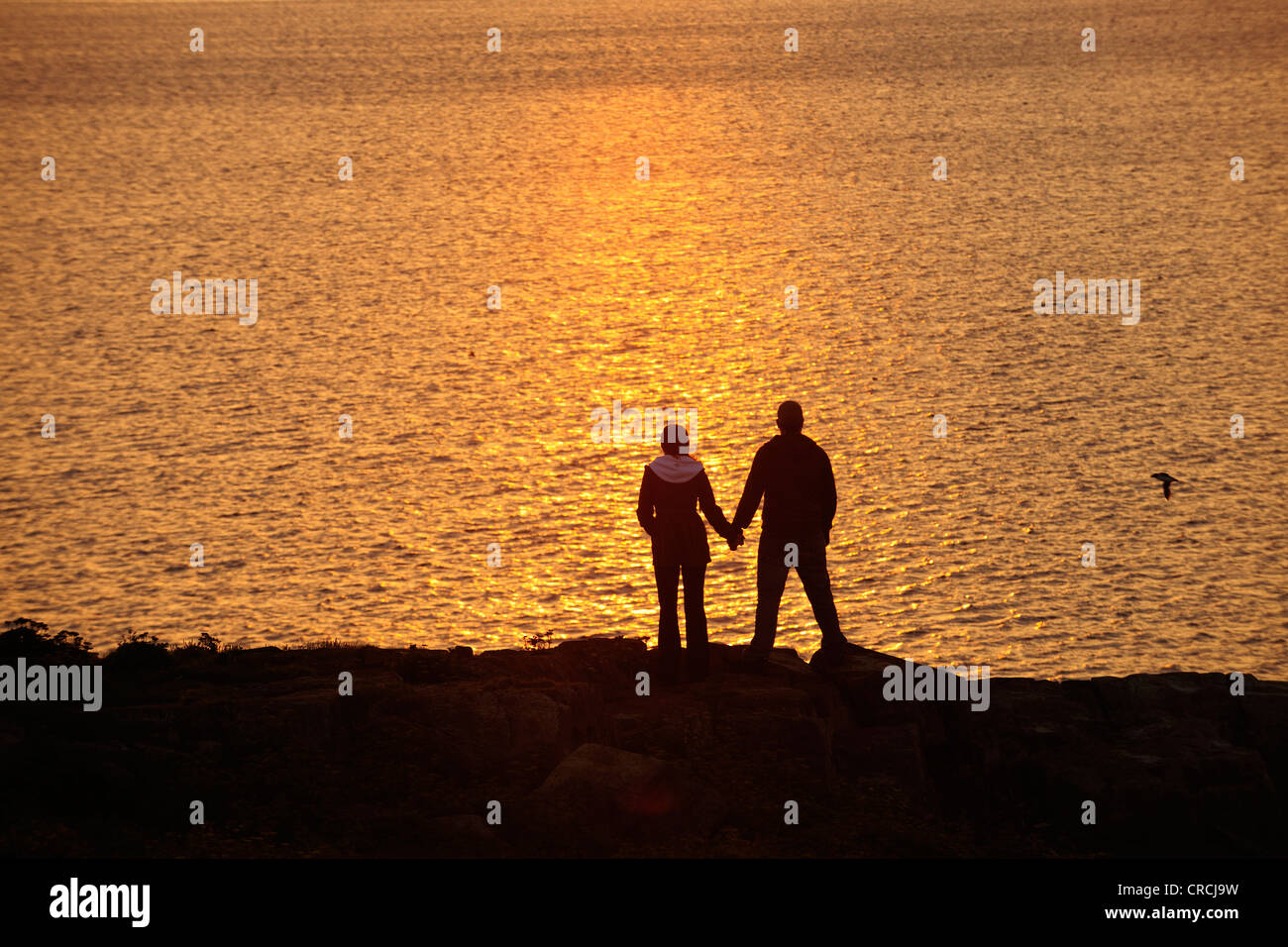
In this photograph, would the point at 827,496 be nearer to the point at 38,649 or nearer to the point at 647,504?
the point at 647,504

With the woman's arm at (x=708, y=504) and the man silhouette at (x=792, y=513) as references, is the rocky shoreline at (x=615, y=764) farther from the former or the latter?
the woman's arm at (x=708, y=504)

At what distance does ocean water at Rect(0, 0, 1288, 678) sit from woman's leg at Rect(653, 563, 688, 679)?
337 inches

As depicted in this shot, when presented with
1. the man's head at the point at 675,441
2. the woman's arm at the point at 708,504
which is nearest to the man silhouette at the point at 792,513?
the woman's arm at the point at 708,504

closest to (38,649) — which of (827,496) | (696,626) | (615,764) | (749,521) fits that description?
(696,626)

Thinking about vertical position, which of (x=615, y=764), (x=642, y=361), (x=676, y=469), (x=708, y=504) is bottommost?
(x=615, y=764)

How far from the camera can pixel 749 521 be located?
12.9 m

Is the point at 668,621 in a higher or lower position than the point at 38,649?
higher

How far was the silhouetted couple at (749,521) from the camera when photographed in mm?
12227

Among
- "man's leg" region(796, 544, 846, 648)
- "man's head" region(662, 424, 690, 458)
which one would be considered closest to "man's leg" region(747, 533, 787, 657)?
"man's leg" region(796, 544, 846, 648)

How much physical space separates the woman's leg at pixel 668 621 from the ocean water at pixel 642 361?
8.57 metres

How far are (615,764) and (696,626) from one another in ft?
7.31

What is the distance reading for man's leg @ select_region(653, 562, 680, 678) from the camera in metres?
12.4
